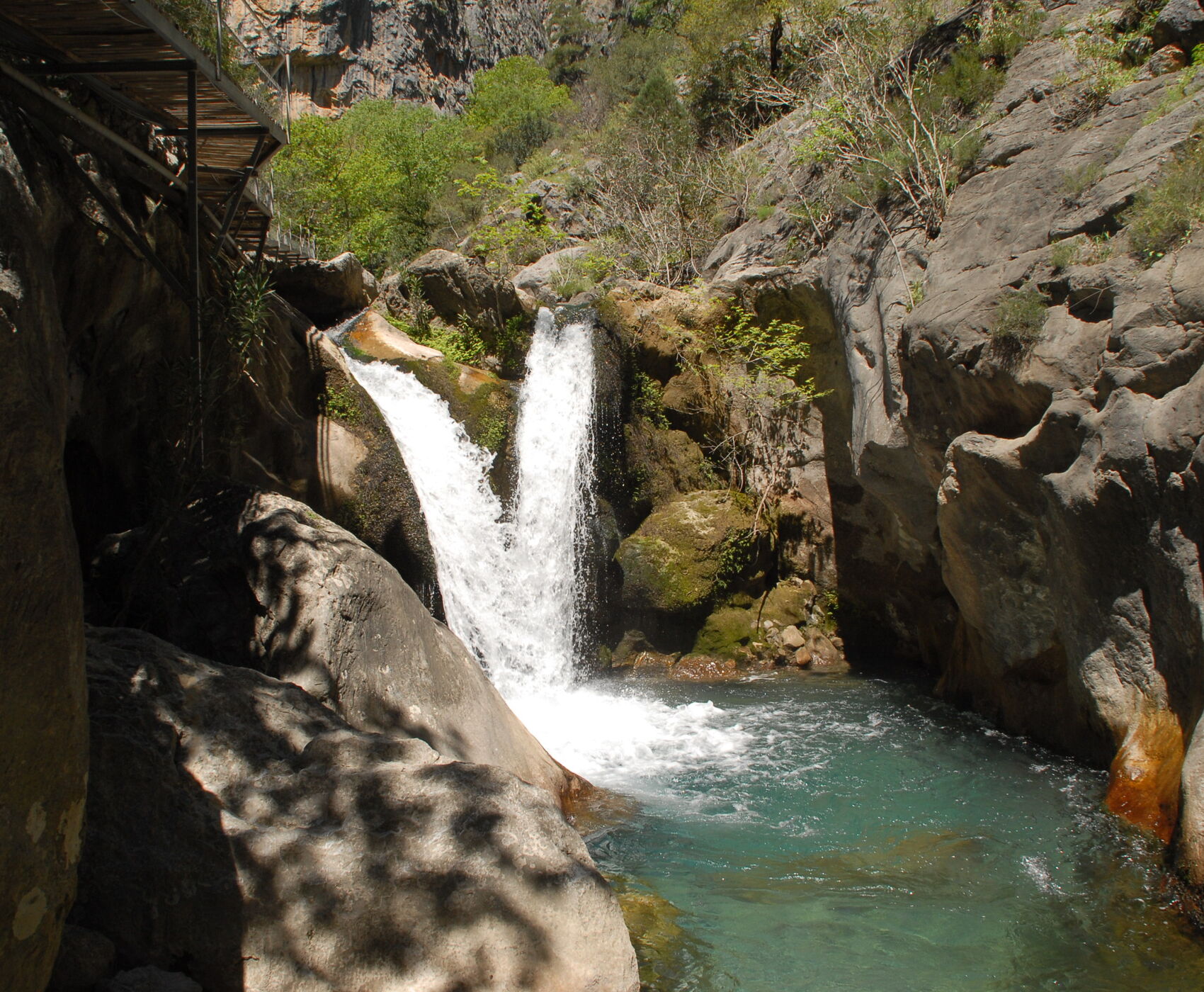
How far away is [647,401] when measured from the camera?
1320 centimetres

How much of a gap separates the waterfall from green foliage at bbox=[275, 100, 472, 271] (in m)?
10.2

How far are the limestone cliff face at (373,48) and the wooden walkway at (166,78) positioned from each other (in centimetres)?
2964

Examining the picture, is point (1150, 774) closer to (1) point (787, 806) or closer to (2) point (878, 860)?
(2) point (878, 860)

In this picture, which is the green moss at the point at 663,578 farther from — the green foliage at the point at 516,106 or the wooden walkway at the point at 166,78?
the green foliage at the point at 516,106

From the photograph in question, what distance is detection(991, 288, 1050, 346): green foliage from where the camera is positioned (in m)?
6.84

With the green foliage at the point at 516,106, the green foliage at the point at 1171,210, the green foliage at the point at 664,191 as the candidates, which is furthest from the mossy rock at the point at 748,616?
the green foliage at the point at 516,106

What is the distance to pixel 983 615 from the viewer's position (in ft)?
26.4

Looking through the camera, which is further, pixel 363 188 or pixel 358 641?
pixel 363 188

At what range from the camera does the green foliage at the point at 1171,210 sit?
19.5 feet

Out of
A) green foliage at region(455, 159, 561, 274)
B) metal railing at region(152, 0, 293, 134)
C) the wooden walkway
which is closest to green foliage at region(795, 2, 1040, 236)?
metal railing at region(152, 0, 293, 134)

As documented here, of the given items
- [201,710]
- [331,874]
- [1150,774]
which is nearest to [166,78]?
[201,710]

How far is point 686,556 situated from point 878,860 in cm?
643

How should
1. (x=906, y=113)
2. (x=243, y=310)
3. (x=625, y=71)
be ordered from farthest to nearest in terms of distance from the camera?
1. (x=625, y=71)
2. (x=906, y=113)
3. (x=243, y=310)

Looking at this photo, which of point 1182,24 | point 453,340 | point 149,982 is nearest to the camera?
point 149,982
